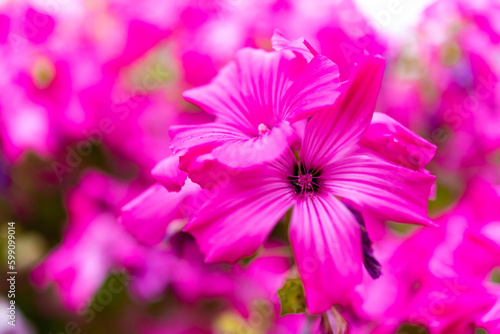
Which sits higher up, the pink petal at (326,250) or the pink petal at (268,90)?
the pink petal at (268,90)

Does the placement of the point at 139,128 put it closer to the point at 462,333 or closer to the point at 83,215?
the point at 83,215

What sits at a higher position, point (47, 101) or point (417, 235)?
point (47, 101)

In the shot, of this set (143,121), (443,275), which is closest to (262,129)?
(443,275)

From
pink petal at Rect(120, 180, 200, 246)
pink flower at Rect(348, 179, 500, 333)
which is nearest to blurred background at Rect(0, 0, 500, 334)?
pink flower at Rect(348, 179, 500, 333)

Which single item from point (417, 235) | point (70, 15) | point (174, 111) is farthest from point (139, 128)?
point (417, 235)

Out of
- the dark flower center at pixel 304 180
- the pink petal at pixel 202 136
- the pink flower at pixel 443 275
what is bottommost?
the pink flower at pixel 443 275

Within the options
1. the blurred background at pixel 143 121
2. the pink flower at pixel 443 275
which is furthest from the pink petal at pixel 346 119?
the blurred background at pixel 143 121

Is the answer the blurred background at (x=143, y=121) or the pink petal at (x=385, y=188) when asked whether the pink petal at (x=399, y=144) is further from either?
the blurred background at (x=143, y=121)
